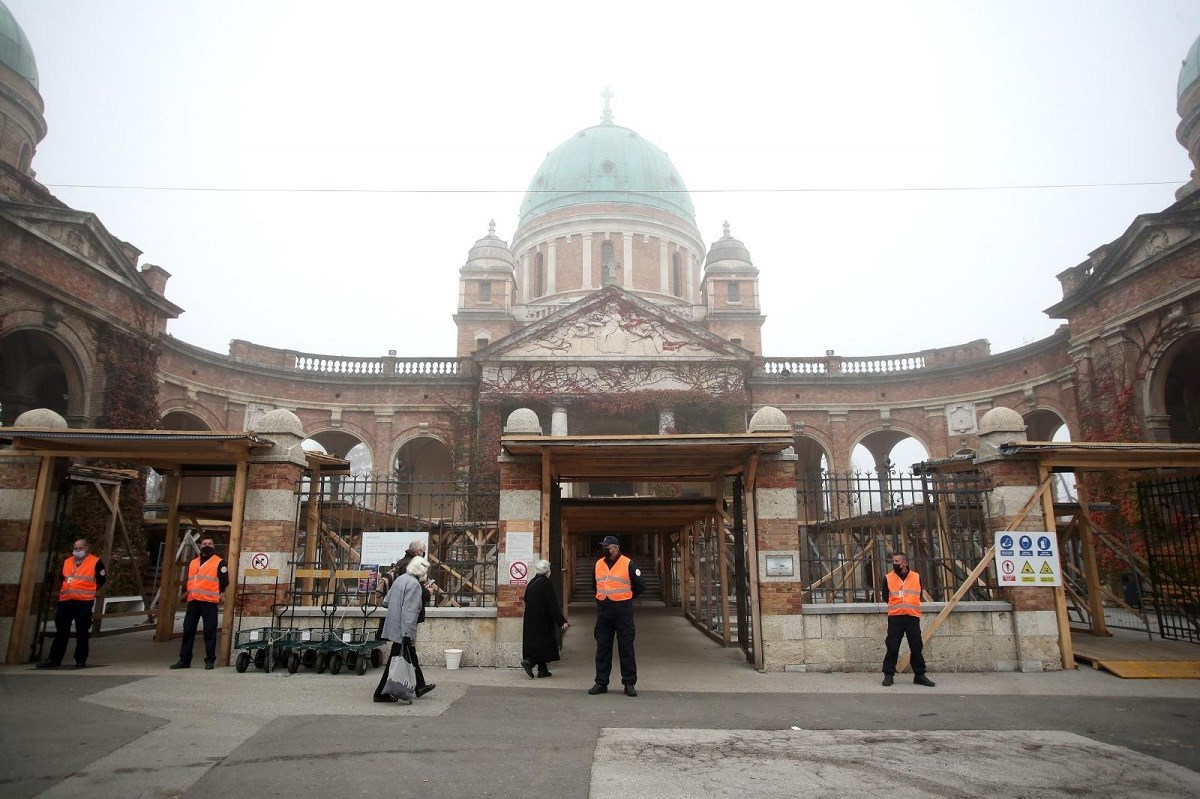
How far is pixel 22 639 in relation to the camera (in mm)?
9258

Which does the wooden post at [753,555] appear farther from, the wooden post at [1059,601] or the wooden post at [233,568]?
the wooden post at [233,568]

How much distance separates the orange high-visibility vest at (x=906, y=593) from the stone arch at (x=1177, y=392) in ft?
47.3

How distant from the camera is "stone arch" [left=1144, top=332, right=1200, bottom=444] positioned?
18.9m

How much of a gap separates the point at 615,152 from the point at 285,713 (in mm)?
37422

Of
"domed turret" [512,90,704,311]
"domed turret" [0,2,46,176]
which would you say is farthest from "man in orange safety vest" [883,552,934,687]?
"domed turret" [512,90,704,311]

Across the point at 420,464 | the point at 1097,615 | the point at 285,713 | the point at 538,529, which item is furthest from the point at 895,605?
the point at 420,464

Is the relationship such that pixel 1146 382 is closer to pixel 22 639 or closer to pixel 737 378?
pixel 737 378

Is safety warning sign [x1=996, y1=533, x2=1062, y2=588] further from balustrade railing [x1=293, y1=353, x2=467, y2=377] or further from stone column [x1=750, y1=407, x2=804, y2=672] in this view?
balustrade railing [x1=293, y1=353, x2=467, y2=377]

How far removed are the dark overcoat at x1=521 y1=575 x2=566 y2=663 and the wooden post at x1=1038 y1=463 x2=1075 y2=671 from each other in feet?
20.9

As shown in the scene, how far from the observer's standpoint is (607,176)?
129 ft

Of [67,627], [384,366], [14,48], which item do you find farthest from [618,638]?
[14,48]

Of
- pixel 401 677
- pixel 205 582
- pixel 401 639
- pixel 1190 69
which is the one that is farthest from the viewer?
pixel 1190 69

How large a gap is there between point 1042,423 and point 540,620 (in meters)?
25.7

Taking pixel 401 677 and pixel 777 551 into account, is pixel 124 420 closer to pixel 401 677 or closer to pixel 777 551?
pixel 401 677
